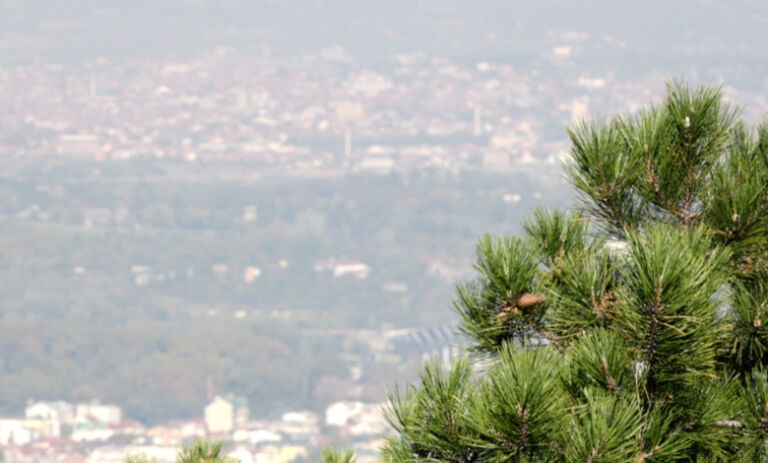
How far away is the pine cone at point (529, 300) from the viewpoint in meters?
1.83

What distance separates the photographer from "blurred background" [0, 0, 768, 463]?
1858 inches

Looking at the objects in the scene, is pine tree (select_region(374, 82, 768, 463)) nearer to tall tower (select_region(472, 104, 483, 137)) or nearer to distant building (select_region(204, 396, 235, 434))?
distant building (select_region(204, 396, 235, 434))

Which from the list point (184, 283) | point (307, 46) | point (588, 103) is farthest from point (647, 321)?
point (307, 46)

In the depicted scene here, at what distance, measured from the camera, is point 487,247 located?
1.86m

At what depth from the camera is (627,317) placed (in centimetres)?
158

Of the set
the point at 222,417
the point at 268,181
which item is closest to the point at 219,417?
the point at 222,417

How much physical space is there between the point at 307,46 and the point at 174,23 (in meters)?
10.9

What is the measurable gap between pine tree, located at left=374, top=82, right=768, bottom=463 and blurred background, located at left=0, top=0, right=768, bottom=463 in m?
32.1

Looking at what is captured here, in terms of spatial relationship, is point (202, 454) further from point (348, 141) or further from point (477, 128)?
point (477, 128)

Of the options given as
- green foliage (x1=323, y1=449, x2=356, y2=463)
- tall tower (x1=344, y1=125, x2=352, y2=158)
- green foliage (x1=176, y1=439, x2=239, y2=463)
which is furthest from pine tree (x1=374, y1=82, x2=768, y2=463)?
tall tower (x1=344, y1=125, x2=352, y2=158)

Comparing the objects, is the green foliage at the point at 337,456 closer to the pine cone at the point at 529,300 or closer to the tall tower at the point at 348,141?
the pine cone at the point at 529,300

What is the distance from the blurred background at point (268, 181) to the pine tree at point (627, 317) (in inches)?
1265

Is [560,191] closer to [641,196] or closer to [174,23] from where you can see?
[174,23]

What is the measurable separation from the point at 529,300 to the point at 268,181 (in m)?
75.1
